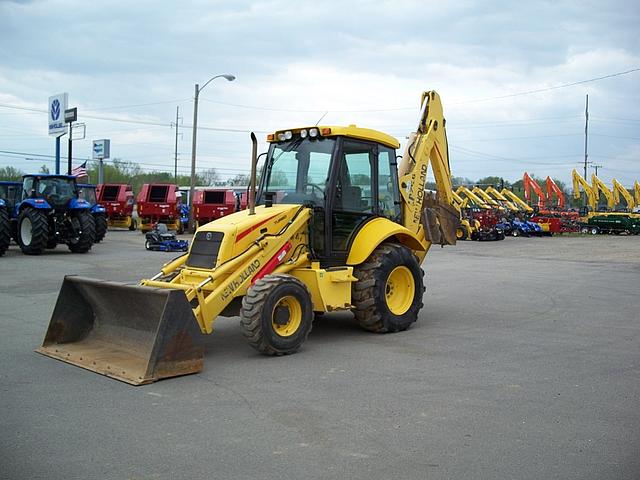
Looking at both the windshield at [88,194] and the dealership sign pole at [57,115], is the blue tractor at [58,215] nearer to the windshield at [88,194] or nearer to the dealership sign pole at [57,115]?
the windshield at [88,194]

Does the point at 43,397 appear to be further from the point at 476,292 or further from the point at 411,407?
the point at 476,292

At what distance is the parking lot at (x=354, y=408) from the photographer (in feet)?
15.4

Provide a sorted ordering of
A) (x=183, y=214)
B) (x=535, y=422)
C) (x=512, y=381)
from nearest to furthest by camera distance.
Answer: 1. (x=535, y=422)
2. (x=512, y=381)
3. (x=183, y=214)

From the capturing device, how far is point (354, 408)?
597 cm

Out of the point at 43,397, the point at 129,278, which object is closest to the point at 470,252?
the point at 129,278

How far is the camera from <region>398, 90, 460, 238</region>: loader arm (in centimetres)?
1050

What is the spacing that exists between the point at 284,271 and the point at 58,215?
49.8 feet

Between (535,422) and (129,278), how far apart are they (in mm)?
11940

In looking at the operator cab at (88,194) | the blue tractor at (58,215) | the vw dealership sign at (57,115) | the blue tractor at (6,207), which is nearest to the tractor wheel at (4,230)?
the blue tractor at (6,207)

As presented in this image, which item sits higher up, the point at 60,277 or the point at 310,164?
the point at 310,164

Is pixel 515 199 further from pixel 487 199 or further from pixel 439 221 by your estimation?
pixel 439 221

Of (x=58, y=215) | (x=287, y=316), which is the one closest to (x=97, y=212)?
(x=58, y=215)

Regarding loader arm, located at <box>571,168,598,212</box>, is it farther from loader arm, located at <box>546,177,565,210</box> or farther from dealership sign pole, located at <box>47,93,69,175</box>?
dealership sign pole, located at <box>47,93,69,175</box>

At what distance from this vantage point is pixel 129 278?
15719mm
